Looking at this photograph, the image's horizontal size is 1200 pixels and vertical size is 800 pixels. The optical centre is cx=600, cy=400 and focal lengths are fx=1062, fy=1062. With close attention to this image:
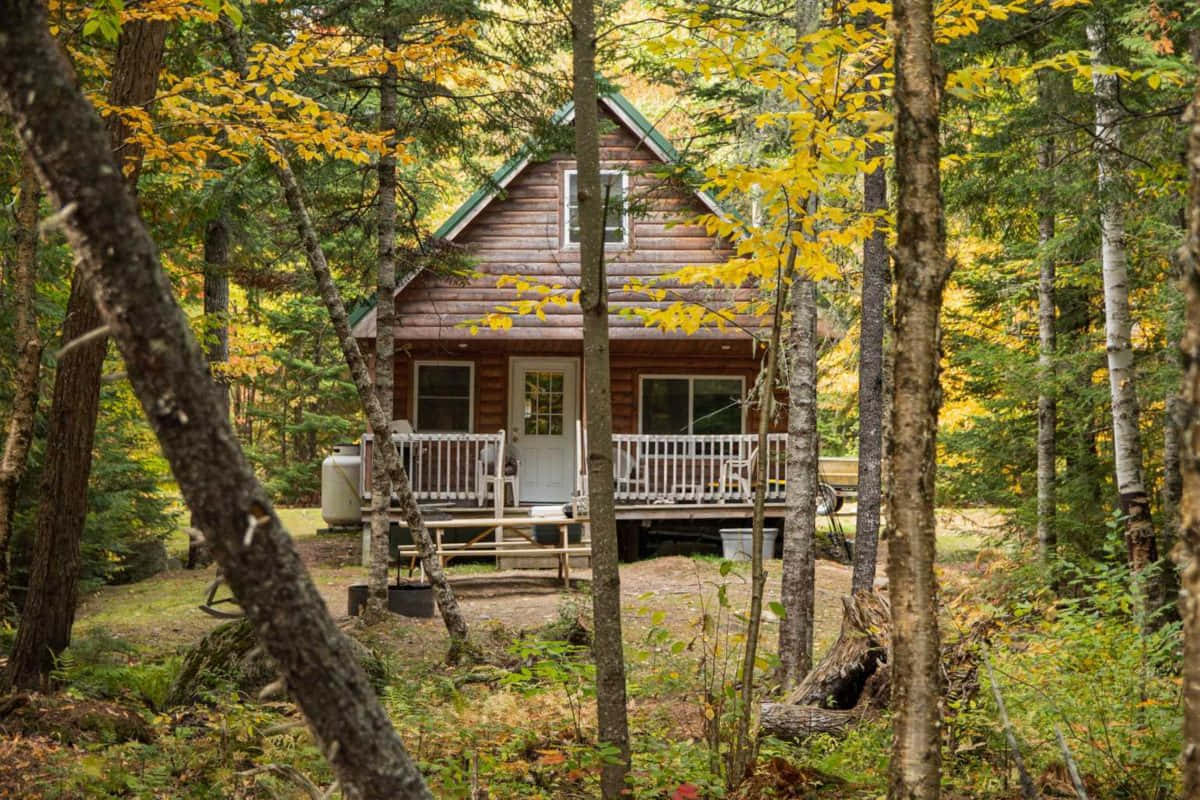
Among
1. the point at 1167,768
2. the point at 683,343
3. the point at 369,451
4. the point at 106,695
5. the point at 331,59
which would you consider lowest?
the point at 106,695

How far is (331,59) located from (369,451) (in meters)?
8.51

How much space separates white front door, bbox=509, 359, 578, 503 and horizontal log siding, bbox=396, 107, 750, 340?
135 centimetres

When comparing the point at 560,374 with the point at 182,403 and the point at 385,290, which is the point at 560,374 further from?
the point at 182,403

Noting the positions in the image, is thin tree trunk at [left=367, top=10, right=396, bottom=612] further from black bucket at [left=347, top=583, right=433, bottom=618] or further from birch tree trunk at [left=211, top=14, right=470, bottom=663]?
birch tree trunk at [left=211, top=14, right=470, bottom=663]

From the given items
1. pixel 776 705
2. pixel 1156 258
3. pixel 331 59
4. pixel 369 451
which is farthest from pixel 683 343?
pixel 776 705

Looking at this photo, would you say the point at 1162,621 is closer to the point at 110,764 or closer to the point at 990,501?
the point at 990,501

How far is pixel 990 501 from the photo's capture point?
14891 millimetres

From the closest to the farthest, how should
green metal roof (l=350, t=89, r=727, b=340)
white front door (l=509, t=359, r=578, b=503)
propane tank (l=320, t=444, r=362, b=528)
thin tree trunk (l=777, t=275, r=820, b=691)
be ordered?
thin tree trunk (l=777, t=275, r=820, b=691) < green metal roof (l=350, t=89, r=727, b=340) < propane tank (l=320, t=444, r=362, b=528) < white front door (l=509, t=359, r=578, b=503)

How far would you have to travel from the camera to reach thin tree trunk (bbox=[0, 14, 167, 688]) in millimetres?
7879

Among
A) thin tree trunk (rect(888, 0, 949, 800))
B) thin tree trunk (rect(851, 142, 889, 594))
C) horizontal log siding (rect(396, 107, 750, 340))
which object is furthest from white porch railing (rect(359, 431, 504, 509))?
thin tree trunk (rect(888, 0, 949, 800))

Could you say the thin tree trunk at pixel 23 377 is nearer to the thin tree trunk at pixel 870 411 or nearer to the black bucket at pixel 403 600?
the black bucket at pixel 403 600

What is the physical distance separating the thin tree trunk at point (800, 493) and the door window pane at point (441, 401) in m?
11.3

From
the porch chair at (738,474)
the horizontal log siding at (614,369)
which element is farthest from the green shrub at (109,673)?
the horizontal log siding at (614,369)

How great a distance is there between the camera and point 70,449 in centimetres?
807
